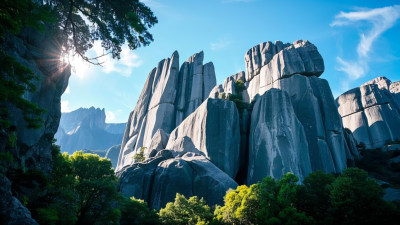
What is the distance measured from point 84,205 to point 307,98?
1354 inches

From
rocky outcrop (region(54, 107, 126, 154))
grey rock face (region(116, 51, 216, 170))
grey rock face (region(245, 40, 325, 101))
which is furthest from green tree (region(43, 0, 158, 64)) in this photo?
rocky outcrop (region(54, 107, 126, 154))

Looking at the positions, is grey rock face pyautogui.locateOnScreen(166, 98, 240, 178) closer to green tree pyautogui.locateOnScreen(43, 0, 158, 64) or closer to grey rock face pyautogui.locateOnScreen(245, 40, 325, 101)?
grey rock face pyautogui.locateOnScreen(245, 40, 325, 101)

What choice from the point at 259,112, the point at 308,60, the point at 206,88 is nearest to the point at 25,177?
the point at 259,112

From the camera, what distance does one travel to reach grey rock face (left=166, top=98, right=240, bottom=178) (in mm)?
34531

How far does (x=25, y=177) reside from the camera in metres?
14.8

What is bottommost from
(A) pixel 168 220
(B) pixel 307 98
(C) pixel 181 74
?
(A) pixel 168 220

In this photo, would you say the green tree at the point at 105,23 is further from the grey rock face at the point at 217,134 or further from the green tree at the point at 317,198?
the grey rock face at the point at 217,134

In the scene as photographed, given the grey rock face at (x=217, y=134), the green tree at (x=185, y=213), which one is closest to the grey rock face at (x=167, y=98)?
the grey rock face at (x=217, y=134)

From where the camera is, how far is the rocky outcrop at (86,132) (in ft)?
521

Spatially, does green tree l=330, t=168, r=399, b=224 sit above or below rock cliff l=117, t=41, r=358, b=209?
below

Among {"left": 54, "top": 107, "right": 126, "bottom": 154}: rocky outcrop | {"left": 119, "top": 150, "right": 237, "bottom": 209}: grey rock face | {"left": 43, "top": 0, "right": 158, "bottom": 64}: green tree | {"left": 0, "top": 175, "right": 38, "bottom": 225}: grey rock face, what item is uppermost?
{"left": 54, "top": 107, "right": 126, "bottom": 154}: rocky outcrop

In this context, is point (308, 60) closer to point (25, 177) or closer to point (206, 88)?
point (206, 88)

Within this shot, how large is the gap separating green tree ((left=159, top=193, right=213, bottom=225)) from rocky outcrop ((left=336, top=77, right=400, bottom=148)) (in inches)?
2158

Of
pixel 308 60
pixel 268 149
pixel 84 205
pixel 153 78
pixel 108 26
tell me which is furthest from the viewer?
pixel 153 78
